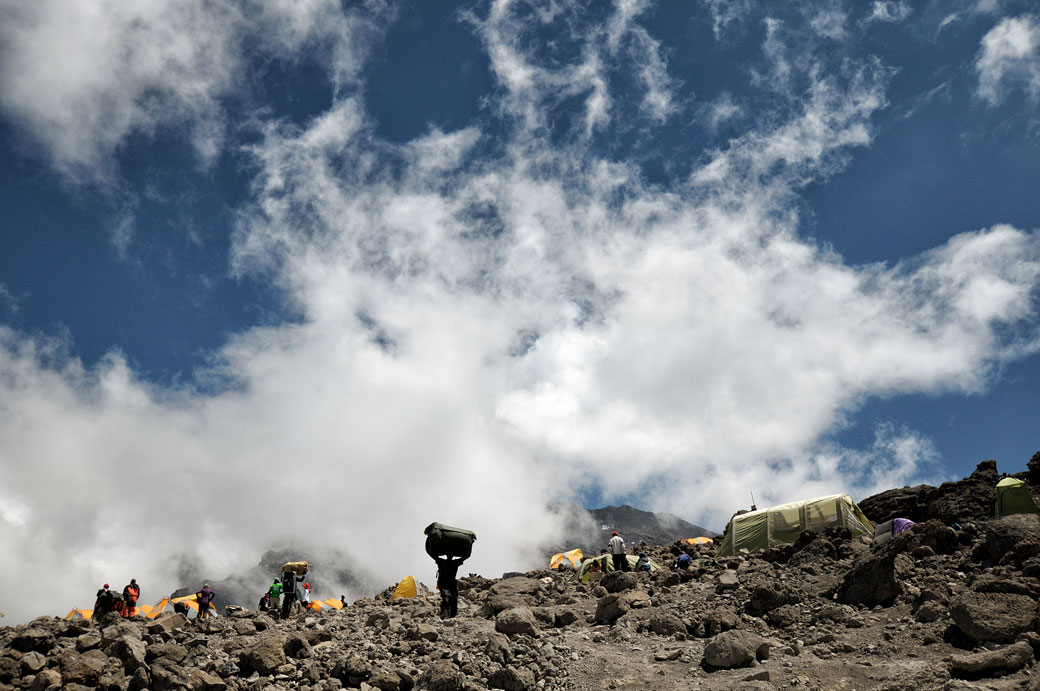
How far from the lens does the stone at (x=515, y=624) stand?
15.1 m

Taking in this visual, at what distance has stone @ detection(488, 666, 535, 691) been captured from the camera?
12.5m

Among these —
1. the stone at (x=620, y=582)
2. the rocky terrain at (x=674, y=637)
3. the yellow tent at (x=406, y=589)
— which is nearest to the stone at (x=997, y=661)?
the rocky terrain at (x=674, y=637)

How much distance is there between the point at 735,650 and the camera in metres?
12.5

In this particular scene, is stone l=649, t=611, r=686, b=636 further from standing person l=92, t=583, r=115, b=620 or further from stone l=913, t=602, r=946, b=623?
standing person l=92, t=583, r=115, b=620

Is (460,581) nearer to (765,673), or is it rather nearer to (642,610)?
(642,610)

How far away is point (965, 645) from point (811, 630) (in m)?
3.09

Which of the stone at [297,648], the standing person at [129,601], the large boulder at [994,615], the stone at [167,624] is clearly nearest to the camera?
the large boulder at [994,615]

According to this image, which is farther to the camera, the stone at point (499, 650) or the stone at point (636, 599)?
the stone at point (636, 599)

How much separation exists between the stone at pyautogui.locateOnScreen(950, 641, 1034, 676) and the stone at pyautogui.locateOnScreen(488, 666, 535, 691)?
24.1ft

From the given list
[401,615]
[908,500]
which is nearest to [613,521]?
[908,500]

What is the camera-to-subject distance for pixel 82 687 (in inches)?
571

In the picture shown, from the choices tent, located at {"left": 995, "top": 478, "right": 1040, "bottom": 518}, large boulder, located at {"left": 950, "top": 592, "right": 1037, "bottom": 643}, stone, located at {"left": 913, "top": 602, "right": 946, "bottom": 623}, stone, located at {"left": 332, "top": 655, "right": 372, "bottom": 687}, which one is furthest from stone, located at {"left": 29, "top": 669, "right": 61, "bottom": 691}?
tent, located at {"left": 995, "top": 478, "right": 1040, "bottom": 518}

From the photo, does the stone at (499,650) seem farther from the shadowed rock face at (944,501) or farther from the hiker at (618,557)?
the shadowed rock face at (944,501)

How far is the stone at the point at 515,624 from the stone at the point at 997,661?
8.35m
